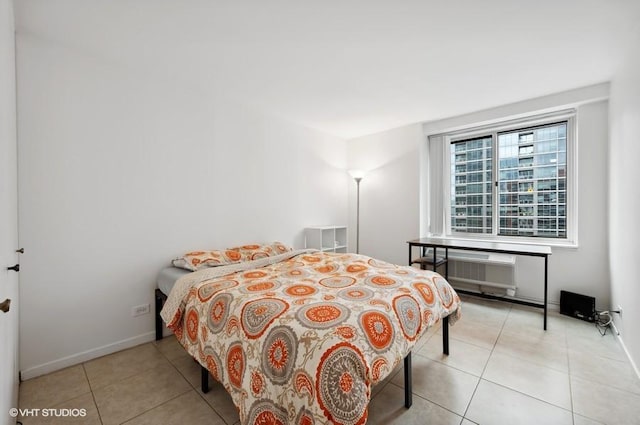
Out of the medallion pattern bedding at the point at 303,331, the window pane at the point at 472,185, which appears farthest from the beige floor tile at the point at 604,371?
the window pane at the point at 472,185

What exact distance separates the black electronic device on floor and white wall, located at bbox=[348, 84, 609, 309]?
0.13 m

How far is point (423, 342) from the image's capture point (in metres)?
2.37

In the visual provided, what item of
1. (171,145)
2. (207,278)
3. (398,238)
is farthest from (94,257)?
(398,238)

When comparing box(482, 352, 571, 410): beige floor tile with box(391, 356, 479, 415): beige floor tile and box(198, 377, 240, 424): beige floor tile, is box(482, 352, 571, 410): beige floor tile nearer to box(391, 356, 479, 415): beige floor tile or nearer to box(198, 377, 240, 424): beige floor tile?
box(391, 356, 479, 415): beige floor tile

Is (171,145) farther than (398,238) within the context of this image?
No

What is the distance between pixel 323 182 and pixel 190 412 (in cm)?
324

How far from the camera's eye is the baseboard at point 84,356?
189 centimetres

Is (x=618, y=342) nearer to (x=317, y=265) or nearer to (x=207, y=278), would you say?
(x=317, y=265)

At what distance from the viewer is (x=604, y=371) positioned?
6.31 feet

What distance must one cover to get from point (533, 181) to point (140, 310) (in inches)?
179

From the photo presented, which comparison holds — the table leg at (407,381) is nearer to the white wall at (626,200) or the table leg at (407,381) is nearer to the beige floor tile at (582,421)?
the beige floor tile at (582,421)

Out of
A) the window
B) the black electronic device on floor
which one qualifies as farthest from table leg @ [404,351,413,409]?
the window

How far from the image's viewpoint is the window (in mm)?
3180

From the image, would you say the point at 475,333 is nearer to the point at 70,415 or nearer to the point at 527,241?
the point at 527,241
